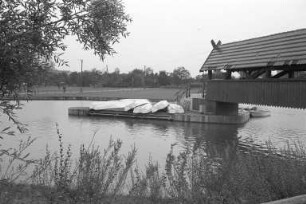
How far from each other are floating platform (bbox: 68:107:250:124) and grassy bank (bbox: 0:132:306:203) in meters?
24.5

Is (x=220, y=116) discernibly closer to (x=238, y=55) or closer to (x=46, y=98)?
(x=238, y=55)

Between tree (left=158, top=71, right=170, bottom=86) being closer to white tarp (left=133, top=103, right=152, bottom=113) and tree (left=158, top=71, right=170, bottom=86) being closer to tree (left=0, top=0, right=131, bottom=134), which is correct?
white tarp (left=133, top=103, right=152, bottom=113)

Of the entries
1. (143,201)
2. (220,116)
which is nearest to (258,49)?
(220,116)

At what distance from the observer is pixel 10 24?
132 inches

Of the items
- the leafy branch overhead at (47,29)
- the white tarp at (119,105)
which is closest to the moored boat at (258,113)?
the white tarp at (119,105)

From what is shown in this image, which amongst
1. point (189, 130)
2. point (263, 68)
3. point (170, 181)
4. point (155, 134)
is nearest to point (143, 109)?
point (189, 130)

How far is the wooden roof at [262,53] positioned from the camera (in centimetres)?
2055

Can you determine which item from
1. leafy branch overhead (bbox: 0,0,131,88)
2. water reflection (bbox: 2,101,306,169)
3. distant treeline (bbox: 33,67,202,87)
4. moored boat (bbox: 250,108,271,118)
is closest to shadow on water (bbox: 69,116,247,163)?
water reflection (bbox: 2,101,306,169)

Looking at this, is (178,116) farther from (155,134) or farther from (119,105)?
(155,134)

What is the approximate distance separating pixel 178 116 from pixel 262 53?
11323mm

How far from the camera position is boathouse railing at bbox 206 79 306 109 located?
2017 cm

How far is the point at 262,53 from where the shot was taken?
2370 centimetres

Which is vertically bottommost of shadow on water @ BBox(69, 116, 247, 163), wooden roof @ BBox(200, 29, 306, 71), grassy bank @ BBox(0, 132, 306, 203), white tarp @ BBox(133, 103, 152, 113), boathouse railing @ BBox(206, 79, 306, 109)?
shadow on water @ BBox(69, 116, 247, 163)

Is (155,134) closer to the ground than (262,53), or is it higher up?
closer to the ground
